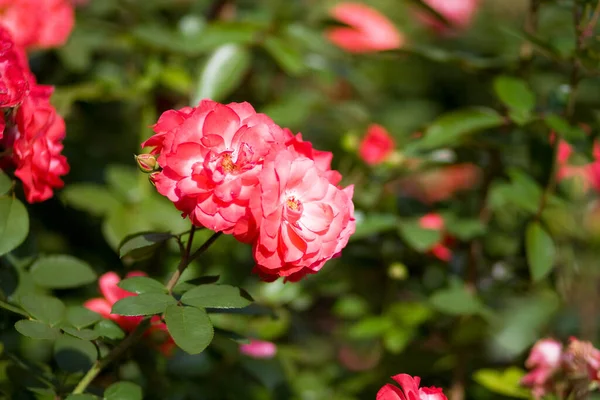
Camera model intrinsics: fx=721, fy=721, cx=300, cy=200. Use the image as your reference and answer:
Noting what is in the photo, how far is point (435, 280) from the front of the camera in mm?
1507

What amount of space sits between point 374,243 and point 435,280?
15 cm

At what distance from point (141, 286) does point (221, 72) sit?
2.46 ft

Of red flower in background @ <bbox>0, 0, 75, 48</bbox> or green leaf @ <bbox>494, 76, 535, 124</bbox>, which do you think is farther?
red flower in background @ <bbox>0, 0, 75, 48</bbox>

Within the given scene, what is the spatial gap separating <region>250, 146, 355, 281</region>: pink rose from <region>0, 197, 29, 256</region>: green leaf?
311 millimetres

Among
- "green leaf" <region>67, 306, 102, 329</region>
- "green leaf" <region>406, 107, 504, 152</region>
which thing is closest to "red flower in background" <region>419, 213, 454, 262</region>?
"green leaf" <region>406, 107, 504, 152</region>

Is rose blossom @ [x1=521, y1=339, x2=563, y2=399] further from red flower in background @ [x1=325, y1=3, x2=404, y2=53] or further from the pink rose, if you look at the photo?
red flower in background @ [x1=325, y1=3, x2=404, y2=53]

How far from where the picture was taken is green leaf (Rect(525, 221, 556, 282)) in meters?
1.23

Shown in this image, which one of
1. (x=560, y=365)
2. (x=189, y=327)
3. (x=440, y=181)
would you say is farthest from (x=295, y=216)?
(x=440, y=181)

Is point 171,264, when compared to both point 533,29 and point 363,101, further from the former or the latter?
point 363,101

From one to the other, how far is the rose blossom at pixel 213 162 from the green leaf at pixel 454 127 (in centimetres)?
48

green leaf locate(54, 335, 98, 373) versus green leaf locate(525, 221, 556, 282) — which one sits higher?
green leaf locate(525, 221, 556, 282)

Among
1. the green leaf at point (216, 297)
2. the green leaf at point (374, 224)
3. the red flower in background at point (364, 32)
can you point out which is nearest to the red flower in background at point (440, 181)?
the red flower in background at point (364, 32)

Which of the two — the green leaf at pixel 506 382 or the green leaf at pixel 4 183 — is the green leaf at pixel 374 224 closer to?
the green leaf at pixel 506 382

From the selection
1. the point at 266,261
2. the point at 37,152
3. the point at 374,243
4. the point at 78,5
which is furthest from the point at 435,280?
the point at 78,5
